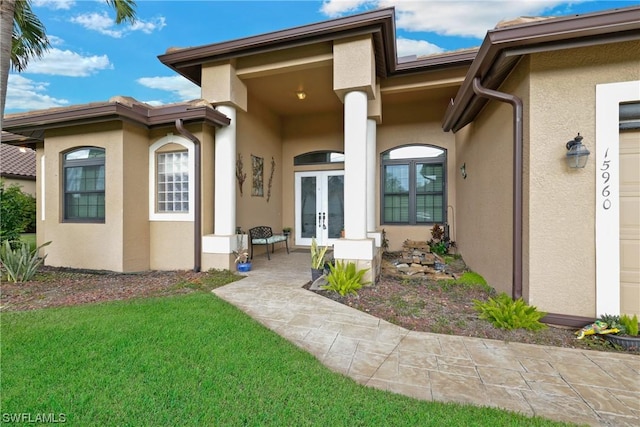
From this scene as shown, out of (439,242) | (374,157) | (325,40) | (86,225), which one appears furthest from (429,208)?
(86,225)

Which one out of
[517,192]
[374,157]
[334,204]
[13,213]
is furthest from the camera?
[334,204]

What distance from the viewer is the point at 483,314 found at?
347 centimetres

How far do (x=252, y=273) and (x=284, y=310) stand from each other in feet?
7.16

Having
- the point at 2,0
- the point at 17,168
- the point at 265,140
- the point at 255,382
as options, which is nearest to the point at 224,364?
the point at 255,382

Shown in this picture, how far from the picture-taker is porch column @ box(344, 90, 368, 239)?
4.77 m

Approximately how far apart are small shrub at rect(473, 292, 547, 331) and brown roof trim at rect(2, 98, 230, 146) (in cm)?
549

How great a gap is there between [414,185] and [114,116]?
7.28 metres

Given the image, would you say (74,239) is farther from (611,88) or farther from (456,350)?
(611,88)

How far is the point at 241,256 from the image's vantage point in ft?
19.6

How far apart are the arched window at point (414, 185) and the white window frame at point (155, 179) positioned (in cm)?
517

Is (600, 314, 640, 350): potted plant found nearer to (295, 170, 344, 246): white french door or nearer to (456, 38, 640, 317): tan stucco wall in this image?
(456, 38, 640, 317): tan stucco wall

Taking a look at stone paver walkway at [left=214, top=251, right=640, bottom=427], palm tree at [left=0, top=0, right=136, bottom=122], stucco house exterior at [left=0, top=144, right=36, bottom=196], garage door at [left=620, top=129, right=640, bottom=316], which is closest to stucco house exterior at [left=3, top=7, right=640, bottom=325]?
garage door at [left=620, top=129, right=640, bottom=316]

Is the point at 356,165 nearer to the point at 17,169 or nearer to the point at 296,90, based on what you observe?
the point at 296,90

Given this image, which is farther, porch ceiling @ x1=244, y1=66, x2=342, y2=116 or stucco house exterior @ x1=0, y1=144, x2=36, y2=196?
stucco house exterior @ x1=0, y1=144, x2=36, y2=196
